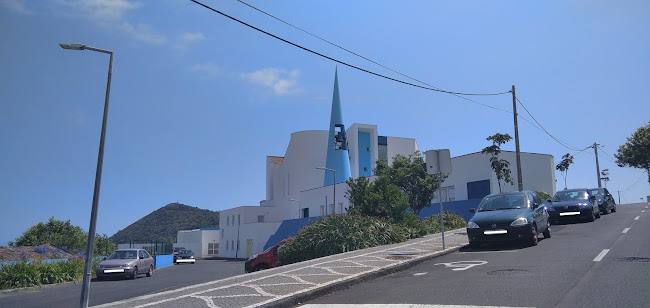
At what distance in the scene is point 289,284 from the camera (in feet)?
29.3

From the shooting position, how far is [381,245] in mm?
16500

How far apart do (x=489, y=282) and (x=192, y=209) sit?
142 metres

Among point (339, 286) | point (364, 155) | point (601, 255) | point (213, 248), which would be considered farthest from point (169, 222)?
point (601, 255)

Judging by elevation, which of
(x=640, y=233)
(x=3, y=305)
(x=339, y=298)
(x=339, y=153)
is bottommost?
(x=3, y=305)

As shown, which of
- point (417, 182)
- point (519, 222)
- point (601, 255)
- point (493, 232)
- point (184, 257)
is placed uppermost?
point (417, 182)

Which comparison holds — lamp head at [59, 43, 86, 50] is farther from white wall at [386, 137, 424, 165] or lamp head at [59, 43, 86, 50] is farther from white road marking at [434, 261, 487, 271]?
white wall at [386, 137, 424, 165]

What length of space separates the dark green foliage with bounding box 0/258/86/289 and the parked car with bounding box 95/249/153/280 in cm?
145

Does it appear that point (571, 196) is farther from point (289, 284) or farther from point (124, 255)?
point (124, 255)

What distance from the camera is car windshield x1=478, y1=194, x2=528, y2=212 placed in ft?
47.3

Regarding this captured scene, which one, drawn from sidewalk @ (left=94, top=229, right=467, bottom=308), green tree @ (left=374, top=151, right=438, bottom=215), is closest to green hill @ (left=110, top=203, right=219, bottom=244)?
green tree @ (left=374, top=151, right=438, bottom=215)

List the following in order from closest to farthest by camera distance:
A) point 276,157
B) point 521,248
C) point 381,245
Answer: point 521,248, point 381,245, point 276,157

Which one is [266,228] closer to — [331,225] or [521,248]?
[331,225]

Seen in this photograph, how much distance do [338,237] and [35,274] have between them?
1280cm

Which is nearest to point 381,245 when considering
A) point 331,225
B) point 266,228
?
point 331,225
